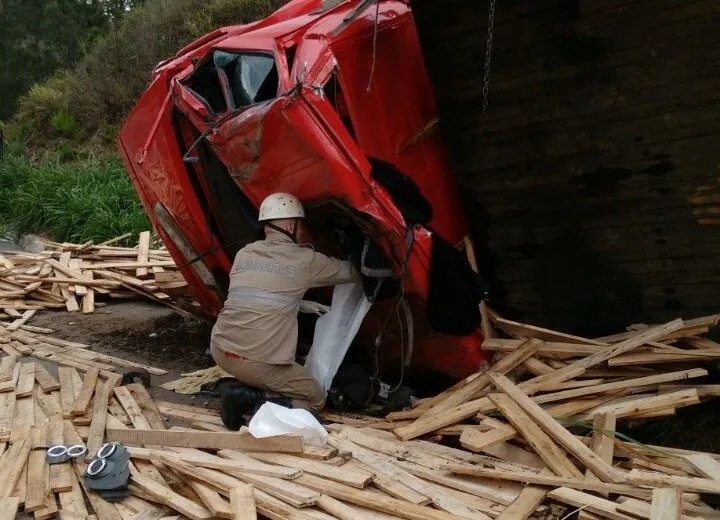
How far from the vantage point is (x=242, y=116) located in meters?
4.95

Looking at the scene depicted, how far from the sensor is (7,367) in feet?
21.7

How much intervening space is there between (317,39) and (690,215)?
2819mm

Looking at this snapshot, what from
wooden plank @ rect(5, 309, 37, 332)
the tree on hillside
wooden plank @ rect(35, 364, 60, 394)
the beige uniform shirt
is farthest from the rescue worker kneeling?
the tree on hillside

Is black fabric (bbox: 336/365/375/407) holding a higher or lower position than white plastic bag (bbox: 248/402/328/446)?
lower

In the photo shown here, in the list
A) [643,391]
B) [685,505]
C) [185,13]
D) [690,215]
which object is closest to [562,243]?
[690,215]

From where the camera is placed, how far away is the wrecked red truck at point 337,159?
482 centimetres

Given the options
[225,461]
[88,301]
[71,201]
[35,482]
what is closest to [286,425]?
[225,461]

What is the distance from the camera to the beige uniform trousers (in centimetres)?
511

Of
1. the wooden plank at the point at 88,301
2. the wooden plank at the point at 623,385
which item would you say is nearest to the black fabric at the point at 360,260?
the wooden plank at the point at 623,385

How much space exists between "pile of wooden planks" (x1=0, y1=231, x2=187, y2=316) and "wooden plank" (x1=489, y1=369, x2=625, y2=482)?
488cm

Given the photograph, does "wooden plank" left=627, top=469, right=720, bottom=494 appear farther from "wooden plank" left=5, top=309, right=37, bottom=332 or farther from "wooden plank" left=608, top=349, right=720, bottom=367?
"wooden plank" left=5, top=309, right=37, bottom=332

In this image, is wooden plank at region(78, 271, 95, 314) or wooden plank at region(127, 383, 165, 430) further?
wooden plank at region(78, 271, 95, 314)

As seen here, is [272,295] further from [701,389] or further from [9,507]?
[701,389]

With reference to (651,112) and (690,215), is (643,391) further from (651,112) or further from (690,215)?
(651,112)
